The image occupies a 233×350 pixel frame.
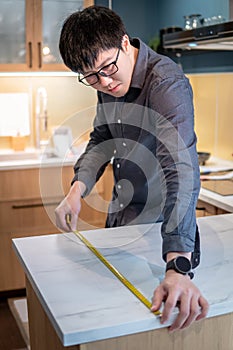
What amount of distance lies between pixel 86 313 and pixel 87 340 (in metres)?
0.07

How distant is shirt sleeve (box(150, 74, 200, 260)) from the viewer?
1.19 meters

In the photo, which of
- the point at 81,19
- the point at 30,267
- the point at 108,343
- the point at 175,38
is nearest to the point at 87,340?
the point at 108,343

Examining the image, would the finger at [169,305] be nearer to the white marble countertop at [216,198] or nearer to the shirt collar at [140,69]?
the shirt collar at [140,69]

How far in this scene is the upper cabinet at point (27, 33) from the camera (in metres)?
3.34

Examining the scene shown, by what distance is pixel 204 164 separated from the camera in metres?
3.20

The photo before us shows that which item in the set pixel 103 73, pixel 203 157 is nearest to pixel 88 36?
pixel 103 73

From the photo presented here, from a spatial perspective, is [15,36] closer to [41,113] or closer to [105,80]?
[41,113]

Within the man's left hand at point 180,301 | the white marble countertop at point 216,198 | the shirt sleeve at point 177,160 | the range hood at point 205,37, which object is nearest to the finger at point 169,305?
the man's left hand at point 180,301

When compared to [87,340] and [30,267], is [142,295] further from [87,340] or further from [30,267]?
[30,267]

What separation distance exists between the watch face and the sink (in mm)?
2234

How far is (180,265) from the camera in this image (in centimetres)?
112

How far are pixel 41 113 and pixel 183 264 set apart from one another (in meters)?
2.70

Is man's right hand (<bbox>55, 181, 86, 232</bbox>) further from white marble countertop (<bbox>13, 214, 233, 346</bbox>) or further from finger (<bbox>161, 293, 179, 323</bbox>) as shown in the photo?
finger (<bbox>161, 293, 179, 323</bbox>)

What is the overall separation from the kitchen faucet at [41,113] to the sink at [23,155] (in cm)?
15
